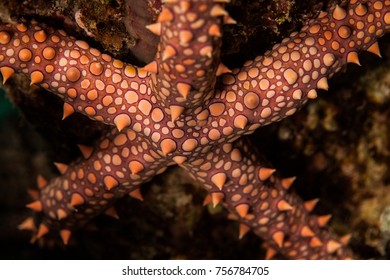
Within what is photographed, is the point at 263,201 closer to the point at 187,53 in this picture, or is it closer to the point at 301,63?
the point at 301,63

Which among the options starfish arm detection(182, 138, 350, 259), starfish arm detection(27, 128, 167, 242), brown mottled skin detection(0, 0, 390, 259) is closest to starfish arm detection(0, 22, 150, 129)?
brown mottled skin detection(0, 0, 390, 259)

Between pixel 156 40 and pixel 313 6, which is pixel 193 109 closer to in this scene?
pixel 156 40

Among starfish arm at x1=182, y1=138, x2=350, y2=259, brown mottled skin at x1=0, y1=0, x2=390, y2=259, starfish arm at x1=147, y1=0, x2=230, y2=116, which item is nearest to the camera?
starfish arm at x1=147, y1=0, x2=230, y2=116

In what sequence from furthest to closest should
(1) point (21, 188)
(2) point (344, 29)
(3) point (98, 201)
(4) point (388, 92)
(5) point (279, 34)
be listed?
(1) point (21, 188), (4) point (388, 92), (3) point (98, 201), (5) point (279, 34), (2) point (344, 29)

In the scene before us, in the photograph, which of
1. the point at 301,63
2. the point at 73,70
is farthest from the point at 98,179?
the point at 301,63

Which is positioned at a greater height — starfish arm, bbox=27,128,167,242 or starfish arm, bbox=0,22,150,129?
starfish arm, bbox=0,22,150,129

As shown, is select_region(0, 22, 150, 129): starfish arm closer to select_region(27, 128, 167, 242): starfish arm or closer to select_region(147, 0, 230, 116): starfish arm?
select_region(147, 0, 230, 116): starfish arm

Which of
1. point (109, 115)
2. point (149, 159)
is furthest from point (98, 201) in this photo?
point (109, 115)
